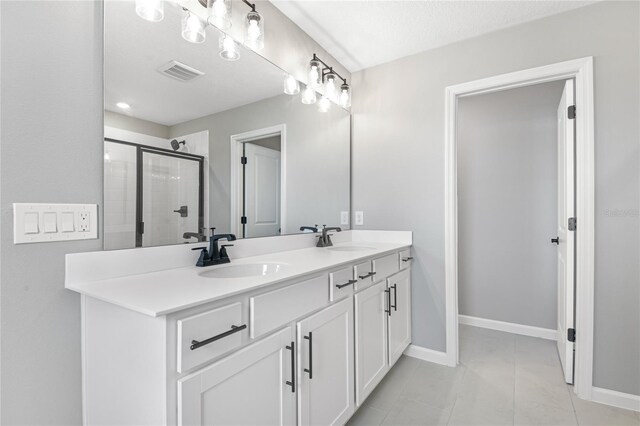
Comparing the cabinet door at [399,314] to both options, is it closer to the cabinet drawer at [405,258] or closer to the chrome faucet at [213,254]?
the cabinet drawer at [405,258]

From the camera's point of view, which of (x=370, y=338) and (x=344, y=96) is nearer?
(x=370, y=338)

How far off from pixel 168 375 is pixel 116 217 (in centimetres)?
65

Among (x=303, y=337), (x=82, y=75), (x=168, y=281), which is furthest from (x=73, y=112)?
(x=303, y=337)

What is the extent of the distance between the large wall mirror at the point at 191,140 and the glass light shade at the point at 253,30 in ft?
0.21

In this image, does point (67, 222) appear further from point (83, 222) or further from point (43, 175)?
point (43, 175)

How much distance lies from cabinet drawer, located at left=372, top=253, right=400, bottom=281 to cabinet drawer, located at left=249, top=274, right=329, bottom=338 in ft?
1.78

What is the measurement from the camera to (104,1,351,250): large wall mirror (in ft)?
3.73

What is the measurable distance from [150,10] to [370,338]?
71.2 inches

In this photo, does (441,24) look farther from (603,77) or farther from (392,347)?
(392,347)

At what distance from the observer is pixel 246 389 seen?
943 millimetres

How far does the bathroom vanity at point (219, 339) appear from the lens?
0.77 metres

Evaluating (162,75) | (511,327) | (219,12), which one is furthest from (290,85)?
(511,327)

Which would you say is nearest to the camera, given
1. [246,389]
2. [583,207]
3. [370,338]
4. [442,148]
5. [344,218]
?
[246,389]

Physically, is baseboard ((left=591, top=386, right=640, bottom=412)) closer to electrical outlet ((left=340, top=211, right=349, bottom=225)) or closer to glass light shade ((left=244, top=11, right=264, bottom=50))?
electrical outlet ((left=340, top=211, right=349, bottom=225))
